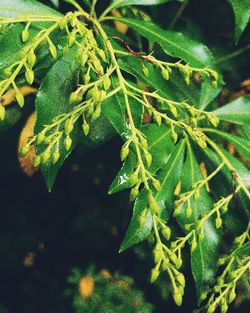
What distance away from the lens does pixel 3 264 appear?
3.19 m

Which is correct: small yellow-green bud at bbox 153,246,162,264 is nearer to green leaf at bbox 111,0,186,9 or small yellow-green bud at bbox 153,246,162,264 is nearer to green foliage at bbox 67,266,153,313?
green leaf at bbox 111,0,186,9

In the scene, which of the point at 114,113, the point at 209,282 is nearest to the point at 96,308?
the point at 209,282

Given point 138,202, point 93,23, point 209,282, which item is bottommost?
point 209,282

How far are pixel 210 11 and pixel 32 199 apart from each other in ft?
4.61

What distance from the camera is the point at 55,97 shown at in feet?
5.13

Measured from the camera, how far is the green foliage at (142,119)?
53.7 inches

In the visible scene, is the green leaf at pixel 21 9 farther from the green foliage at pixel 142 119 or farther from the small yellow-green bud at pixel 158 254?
the small yellow-green bud at pixel 158 254

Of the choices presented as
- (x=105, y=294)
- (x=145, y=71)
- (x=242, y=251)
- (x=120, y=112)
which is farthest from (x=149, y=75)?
(x=105, y=294)

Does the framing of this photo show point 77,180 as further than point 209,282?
Yes

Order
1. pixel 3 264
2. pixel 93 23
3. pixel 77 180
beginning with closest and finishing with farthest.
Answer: pixel 93 23 → pixel 77 180 → pixel 3 264

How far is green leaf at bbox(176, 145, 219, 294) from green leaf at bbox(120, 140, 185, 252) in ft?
0.18

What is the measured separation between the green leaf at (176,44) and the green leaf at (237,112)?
0.23 m

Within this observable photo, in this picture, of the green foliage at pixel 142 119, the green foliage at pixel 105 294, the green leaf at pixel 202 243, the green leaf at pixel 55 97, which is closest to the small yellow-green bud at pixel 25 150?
the green foliage at pixel 142 119

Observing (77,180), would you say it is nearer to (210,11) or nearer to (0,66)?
(210,11)
